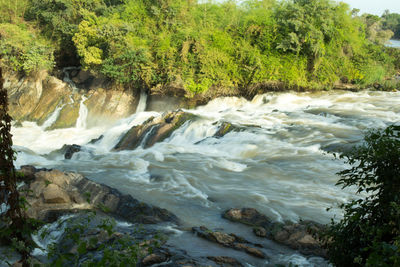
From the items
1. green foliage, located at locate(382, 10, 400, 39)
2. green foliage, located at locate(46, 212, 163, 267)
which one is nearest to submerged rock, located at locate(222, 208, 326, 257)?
green foliage, located at locate(46, 212, 163, 267)

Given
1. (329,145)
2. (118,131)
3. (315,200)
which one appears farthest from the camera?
(118,131)

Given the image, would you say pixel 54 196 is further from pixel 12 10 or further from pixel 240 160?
pixel 12 10

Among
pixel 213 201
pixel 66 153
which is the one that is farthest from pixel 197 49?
pixel 213 201

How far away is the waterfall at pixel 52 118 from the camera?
60.7 feet

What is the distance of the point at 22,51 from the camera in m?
19.9

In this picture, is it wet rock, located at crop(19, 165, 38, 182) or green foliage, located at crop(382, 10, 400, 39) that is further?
green foliage, located at crop(382, 10, 400, 39)

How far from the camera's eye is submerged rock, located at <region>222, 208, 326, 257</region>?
5895 mm

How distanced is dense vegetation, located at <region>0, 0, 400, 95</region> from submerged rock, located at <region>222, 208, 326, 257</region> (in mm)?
11195

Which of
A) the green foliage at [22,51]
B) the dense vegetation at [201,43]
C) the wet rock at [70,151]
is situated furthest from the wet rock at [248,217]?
the green foliage at [22,51]

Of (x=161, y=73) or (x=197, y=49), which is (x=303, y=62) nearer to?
(x=197, y=49)

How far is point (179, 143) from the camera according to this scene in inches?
523

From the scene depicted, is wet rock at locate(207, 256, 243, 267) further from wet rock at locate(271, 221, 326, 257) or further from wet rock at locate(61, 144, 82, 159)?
wet rock at locate(61, 144, 82, 159)

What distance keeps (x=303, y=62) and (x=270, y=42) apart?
2.12 meters

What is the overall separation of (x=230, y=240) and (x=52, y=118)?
50.5 ft
